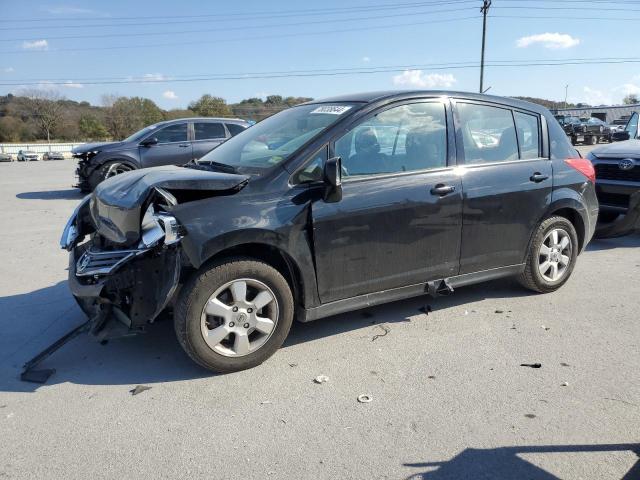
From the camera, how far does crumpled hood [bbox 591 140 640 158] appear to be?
699 cm

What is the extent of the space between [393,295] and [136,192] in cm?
206

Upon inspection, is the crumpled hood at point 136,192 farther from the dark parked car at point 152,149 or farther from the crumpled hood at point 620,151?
the dark parked car at point 152,149

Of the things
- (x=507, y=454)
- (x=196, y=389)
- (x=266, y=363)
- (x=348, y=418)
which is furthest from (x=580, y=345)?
(x=196, y=389)

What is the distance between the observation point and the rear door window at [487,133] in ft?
14.1

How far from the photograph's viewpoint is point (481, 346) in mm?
3871

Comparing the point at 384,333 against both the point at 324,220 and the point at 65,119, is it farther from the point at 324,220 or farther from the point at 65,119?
the point at 65,119

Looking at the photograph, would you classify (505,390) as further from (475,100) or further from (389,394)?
(475,100)

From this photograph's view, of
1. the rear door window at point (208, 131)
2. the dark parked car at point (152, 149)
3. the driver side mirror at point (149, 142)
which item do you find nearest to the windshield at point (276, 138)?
the dark parked car at point (152, 149)

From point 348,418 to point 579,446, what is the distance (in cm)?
122

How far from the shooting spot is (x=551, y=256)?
488 centimetres

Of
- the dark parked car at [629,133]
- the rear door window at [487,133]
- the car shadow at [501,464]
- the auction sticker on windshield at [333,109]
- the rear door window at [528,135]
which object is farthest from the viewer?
the dark parked car at [629,133]

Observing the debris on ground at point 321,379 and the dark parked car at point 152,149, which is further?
the dark parked car at point 152,149

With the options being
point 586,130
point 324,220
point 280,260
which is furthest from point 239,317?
point 586,130

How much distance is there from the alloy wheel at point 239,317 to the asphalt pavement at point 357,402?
8.6 inches
